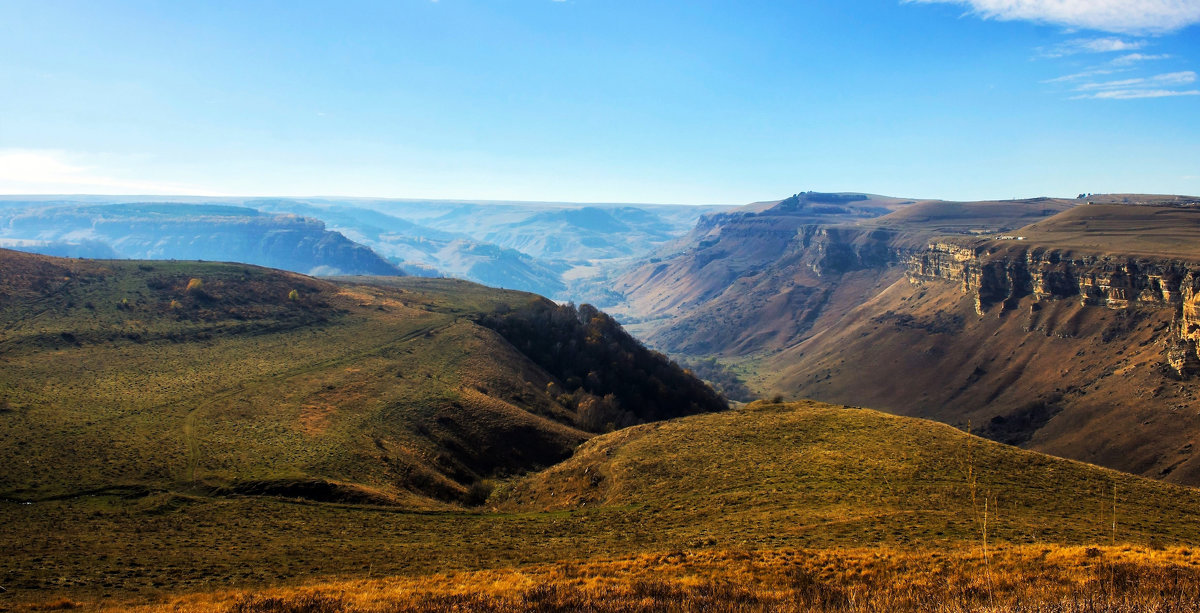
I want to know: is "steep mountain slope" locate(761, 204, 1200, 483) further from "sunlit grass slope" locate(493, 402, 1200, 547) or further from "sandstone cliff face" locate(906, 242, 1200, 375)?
"sunlit grass slope" locate(493, 402, 1200, 547)

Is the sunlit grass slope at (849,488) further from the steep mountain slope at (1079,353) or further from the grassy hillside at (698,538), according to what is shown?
the steep mountain slope at (1079,353)

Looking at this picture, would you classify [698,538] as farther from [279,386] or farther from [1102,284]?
[1102,284]

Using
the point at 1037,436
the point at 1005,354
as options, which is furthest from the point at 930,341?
the point at 1037,436

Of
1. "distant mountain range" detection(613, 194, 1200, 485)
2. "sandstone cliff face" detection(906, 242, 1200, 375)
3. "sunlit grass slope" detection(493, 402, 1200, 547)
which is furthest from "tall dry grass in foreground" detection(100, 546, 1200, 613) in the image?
"sandstone cliff face" detection(906, 242, 1200, 375)

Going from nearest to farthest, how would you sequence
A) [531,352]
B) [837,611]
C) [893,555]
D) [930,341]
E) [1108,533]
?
[837,611] < [893,555] < [1108,533] < [531,352] < [930,341]

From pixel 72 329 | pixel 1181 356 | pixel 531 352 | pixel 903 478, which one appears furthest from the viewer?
pixel 531 352

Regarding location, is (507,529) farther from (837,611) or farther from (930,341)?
(930,341)

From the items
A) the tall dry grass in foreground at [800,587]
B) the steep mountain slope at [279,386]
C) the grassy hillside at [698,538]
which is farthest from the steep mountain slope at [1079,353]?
the tall dry grass in foreground at [800,587]
